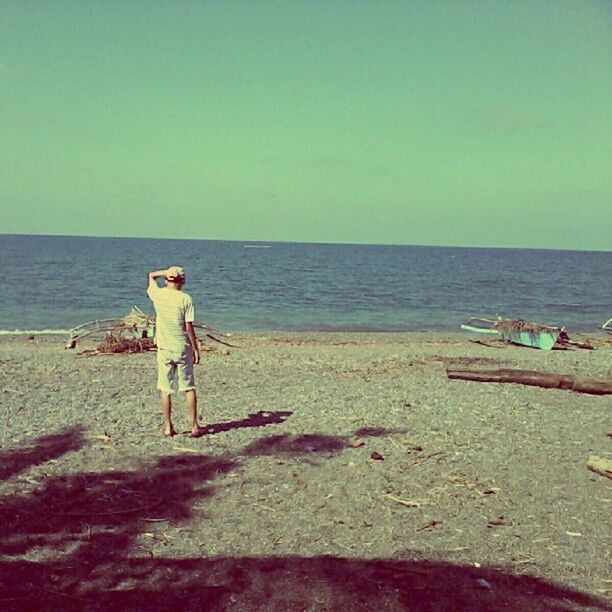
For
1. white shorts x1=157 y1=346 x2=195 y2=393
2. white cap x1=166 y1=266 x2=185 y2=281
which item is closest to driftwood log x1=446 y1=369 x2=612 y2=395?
white shorts x1=157 y1=346 x2=195 y2=393

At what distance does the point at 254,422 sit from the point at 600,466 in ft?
15.0

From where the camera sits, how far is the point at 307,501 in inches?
250

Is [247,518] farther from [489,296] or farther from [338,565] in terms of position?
[489,296]

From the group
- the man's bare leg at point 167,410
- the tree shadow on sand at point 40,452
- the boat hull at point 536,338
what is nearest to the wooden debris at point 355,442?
the man's bare leg at point 167,410

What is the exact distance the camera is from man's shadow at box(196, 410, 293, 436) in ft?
28.6

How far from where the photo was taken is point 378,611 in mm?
4285

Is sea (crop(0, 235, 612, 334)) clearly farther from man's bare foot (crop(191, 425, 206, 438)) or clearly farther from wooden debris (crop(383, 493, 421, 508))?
wooden debris (crop(383, 493, 421, 508))

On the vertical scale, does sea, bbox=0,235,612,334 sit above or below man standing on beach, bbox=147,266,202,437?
below

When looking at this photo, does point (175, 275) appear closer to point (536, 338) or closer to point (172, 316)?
point (172, 316)

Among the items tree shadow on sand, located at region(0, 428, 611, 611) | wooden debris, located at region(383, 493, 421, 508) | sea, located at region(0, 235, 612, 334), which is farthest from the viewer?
sea, located at region(0, 235, 612, 334)

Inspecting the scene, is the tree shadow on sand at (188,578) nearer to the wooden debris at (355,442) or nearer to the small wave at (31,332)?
the wooden debris at (355,442)

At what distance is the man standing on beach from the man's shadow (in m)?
0.42

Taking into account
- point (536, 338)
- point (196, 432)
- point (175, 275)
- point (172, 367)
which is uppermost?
point (175, 275)

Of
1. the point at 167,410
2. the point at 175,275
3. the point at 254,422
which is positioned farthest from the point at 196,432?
the point at 175,275
